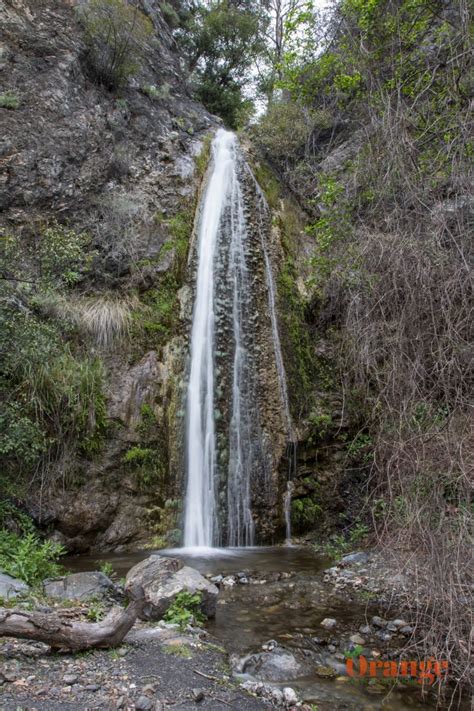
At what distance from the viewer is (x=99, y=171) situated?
9469mm

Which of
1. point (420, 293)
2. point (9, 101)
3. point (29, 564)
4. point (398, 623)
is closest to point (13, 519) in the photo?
point (29, 564)

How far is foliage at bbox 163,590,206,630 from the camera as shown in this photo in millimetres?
4004

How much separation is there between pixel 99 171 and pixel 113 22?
378cm

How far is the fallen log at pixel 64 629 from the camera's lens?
2.94 metres

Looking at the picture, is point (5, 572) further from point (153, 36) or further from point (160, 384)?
point (153, 36)

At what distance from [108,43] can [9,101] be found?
123 inches

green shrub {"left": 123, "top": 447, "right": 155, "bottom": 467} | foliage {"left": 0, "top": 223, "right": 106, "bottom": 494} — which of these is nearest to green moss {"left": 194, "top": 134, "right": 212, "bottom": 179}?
foliage {"left": 0, "top": 223, "right": 106, "bottom": 494}

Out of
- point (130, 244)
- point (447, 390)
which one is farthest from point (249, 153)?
point (447, 390)

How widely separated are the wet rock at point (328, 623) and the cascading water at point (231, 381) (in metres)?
2.79

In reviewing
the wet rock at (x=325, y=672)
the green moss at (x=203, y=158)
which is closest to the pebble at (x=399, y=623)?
the wet rock at (x=325, y=672)

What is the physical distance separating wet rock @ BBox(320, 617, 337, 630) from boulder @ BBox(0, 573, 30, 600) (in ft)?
7.98

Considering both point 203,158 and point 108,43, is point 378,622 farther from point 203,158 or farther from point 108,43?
point 108,43

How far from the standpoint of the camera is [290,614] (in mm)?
4668

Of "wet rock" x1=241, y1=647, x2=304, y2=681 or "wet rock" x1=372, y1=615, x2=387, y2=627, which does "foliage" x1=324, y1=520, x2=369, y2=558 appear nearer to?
"wet rock" x1=372, y1=615, x2=387, y2=627
